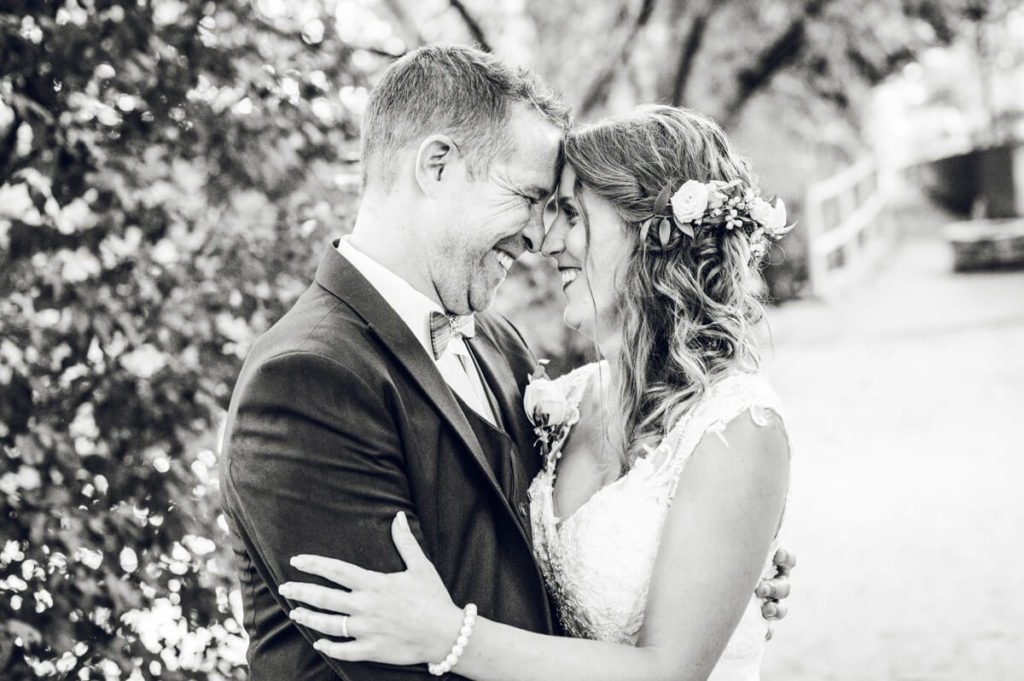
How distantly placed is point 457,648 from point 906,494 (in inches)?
266

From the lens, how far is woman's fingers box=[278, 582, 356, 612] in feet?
6.63

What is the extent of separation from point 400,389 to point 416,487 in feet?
0.70

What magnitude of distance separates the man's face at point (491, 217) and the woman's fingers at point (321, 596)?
855 mm

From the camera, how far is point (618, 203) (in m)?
2.76

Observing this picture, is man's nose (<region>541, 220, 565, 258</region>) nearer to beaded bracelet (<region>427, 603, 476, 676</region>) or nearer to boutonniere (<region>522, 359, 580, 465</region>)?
boutonniere (<region>522, 359, 580, 465</region>)

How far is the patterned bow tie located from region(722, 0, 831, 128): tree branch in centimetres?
928

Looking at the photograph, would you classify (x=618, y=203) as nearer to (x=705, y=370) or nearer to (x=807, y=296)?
(x=705, y=370)

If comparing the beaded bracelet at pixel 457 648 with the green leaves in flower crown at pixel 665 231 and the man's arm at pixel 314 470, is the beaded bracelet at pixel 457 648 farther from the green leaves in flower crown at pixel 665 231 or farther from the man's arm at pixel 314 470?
the green leaves in flower crown at pixel 665 231

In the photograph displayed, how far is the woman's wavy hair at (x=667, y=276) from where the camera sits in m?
2.72

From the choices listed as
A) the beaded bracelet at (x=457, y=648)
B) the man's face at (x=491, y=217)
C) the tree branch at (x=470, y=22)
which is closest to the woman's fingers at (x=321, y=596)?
the beaded bracelet at (x=457, y=648)

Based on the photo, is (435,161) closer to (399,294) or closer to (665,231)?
(399,294)

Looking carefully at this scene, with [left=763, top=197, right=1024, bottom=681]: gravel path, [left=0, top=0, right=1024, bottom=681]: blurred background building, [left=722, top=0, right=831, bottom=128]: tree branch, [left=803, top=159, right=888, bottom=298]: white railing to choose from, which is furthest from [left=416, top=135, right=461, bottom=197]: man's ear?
[left=803, top=159, right=888, bottom=298]: white railing

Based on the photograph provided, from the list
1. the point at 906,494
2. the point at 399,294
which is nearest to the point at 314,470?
the point at 399,294

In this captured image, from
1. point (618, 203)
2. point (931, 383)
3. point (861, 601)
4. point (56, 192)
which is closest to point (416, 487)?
point (618, 203)
